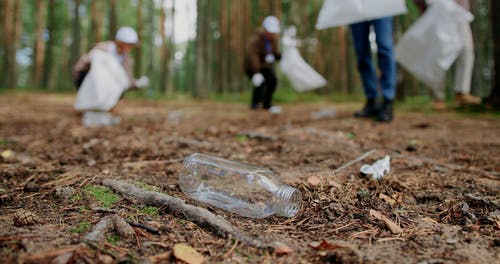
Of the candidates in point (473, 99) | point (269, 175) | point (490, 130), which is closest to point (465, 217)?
point (269, 175)

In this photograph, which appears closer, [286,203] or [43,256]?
[43,256]

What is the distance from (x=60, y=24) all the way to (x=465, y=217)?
23.6 m

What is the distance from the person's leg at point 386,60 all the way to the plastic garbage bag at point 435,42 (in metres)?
0.23

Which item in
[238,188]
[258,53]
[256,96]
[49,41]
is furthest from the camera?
[49,41]

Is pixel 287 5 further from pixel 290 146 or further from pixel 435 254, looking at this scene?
pixel 435 254

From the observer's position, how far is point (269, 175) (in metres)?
1.80

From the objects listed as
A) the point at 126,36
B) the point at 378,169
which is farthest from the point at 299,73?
the point at 378,169

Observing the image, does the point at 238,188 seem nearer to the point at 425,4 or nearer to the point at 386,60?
the point at 386,60

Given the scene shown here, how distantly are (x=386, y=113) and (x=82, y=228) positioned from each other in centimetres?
322

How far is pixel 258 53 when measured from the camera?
239 inches

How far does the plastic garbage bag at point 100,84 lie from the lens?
4117mm

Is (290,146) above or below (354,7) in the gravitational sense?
below

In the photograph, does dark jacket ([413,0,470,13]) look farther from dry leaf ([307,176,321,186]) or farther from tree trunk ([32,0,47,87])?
tree trunk ([32,0,47,87])

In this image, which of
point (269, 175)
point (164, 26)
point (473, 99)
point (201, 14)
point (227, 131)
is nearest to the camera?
point (269, 175)
